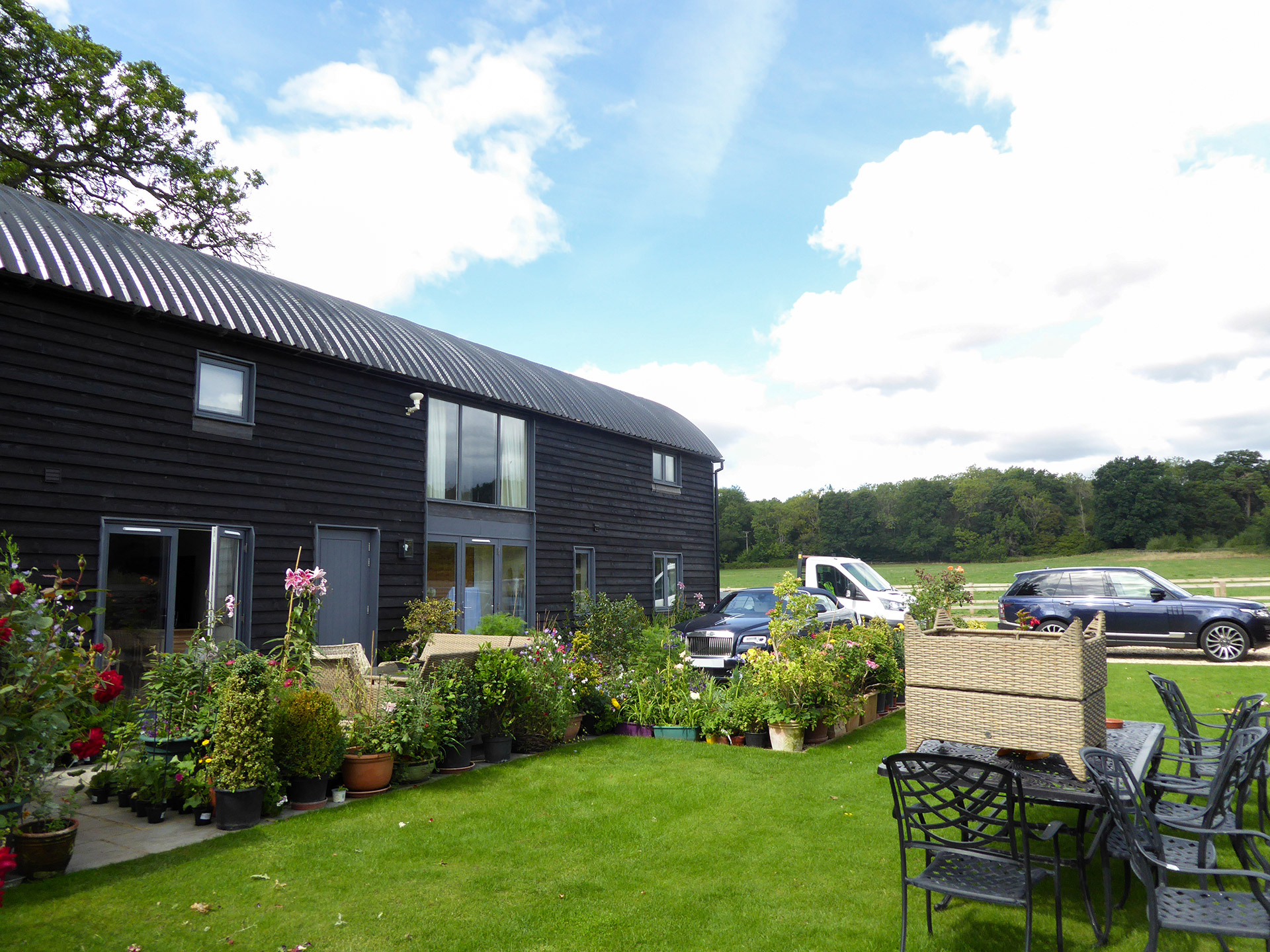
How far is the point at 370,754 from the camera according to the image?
6000 millimetres

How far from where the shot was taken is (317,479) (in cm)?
1034

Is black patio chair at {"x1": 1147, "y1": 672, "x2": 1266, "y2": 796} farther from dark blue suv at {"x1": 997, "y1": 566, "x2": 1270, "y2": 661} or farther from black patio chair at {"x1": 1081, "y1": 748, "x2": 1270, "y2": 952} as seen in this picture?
dark blue suv at {"x1": 997, "y1": 566, "x2": 1270, "y2": 661}

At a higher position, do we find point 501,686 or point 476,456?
point 476,456

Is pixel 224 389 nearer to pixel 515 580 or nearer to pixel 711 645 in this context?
pixel 515 580

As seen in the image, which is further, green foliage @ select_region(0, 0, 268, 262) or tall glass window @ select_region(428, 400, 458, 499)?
green foliage @ select_region(0, 0, 268, 262)

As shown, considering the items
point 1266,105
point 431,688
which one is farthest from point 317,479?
point 1266,105

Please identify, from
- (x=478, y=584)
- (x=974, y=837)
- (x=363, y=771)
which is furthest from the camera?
(x=478, y=584)

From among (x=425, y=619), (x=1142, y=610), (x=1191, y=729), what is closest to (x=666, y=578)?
(x=425, y=619)

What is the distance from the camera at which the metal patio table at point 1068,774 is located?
3082 millimetres

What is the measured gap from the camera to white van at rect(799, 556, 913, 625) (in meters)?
14.4

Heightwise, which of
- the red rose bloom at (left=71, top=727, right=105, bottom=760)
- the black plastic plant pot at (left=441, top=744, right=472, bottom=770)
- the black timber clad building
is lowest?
the black plastic plant pot at (left=441, top=744, right=472, bottom=770)

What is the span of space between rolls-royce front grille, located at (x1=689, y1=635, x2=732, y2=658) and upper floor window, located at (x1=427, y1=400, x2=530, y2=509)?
4.68 metres

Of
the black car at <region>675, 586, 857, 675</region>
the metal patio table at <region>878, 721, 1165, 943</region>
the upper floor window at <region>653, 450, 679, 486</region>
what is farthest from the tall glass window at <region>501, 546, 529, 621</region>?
the metal patio table at <region>878, 721, 1165, 943</region>

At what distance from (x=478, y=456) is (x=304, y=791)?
26.3 feet
